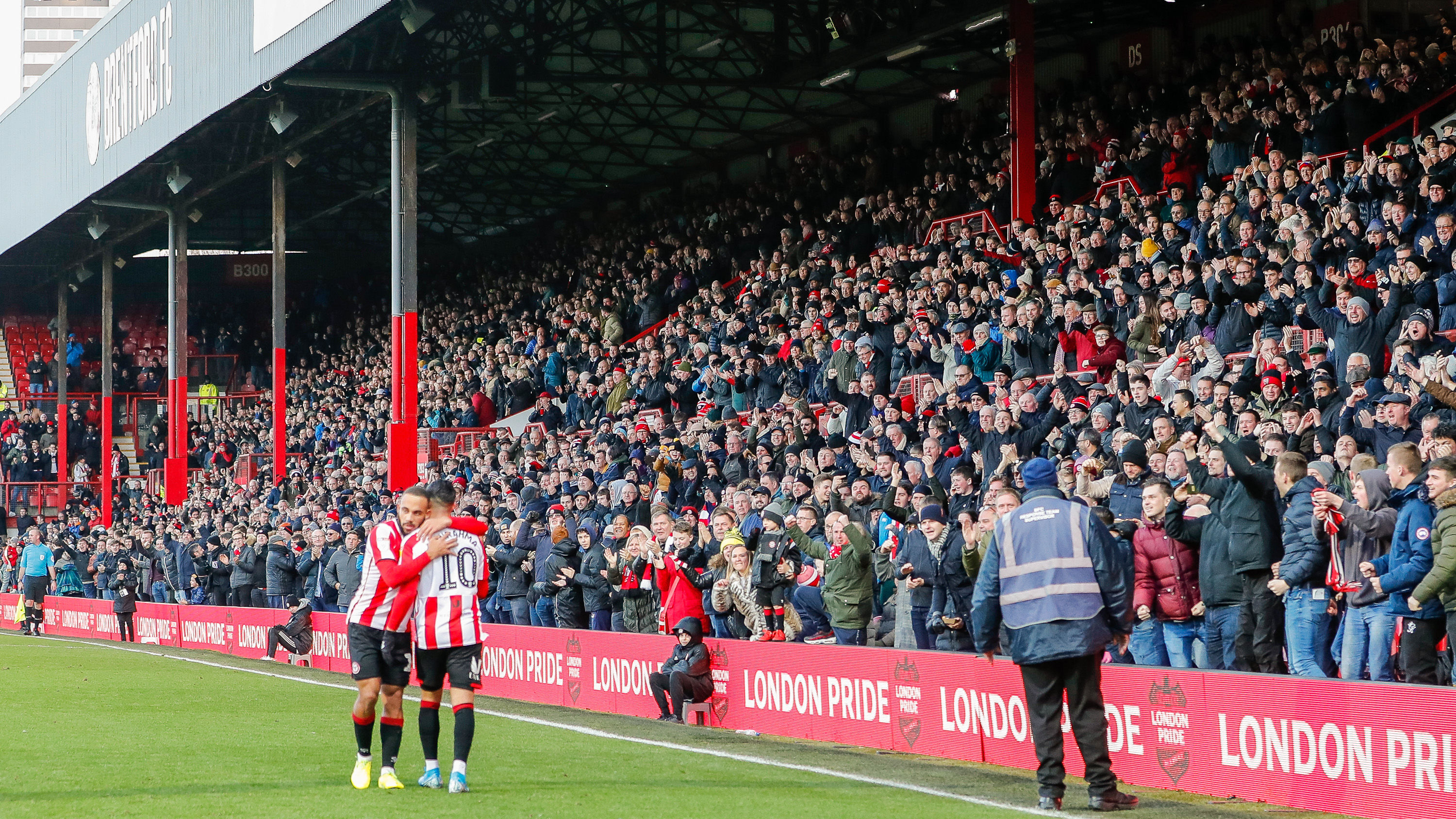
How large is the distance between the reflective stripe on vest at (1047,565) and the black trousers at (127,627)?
2393 centimetres

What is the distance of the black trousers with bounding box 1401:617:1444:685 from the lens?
9594 mm

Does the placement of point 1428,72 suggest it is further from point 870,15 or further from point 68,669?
point 68,669

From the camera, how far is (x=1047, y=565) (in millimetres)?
9008

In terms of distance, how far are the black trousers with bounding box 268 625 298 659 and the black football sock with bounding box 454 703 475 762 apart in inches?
544

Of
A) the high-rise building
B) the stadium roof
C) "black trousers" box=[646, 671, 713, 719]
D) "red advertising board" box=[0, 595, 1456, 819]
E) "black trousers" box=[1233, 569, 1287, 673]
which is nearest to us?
"red advertising board" box=[0, 595, 1456, 819]

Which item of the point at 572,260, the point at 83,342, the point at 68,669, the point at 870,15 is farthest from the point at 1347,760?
the point at 83,342

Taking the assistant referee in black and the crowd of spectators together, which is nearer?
the assistant referee in black

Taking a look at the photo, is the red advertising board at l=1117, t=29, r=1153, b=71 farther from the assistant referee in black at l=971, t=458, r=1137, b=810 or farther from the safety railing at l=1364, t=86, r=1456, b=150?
the assistant referee in black at l=971, t=458, r=1137, b=810

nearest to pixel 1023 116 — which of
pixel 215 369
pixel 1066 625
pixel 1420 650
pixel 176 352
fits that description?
pixel 1420 650

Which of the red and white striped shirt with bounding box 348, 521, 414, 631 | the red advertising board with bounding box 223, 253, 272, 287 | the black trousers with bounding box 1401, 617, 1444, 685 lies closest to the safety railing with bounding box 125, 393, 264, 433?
the red advertising board with bounding box 223, 253, 272, 287

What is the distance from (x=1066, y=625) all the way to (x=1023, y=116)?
16.7 m

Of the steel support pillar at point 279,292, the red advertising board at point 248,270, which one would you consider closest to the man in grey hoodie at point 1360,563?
the steel support pillar at point 279,292

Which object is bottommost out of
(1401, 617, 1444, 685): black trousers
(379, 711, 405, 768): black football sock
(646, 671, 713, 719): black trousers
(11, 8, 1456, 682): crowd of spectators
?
(646, 671, 713, 719): black trousers

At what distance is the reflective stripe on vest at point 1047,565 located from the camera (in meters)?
8.92
